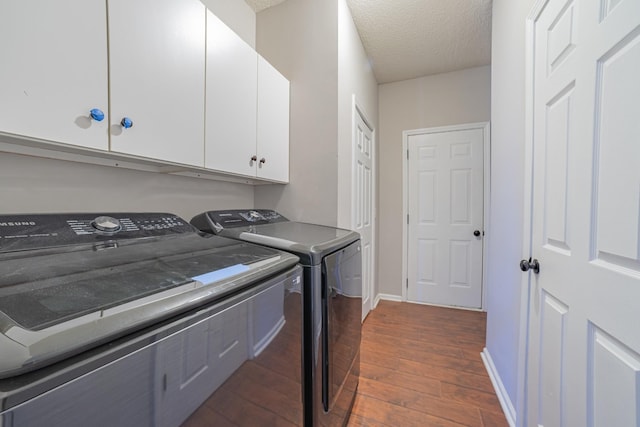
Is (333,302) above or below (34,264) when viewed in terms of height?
below

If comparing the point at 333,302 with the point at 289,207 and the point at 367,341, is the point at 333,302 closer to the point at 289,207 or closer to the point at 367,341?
the point at 289,207

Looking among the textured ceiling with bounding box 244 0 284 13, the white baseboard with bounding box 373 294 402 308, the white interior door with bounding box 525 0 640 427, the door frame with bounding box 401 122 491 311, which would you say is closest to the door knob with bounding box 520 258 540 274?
the white interior door with bounding box 525 0 640 427

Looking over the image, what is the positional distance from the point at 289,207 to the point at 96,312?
156 centimetres

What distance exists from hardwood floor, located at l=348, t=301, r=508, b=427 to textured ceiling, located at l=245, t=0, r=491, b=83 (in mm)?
2726

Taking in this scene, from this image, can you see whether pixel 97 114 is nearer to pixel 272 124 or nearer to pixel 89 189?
pixel 89 189

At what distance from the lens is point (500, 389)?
159cm

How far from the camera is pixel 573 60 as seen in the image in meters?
0.90

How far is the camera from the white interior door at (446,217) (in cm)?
297

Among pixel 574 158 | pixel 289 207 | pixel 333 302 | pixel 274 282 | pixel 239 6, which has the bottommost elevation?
pixel 333 302

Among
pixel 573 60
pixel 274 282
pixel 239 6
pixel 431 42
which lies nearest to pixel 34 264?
pixel 274 282

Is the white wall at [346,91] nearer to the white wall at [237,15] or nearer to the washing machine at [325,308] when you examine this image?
the washing machine at [325,308]

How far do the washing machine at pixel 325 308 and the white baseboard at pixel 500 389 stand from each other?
826 millimetres

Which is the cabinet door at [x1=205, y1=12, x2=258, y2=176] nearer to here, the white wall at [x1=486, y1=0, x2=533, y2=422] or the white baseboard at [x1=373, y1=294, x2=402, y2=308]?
the white wall at [x1=486, y1=0, x2=533, y2=422]

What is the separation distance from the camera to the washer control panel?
29.5 inches
